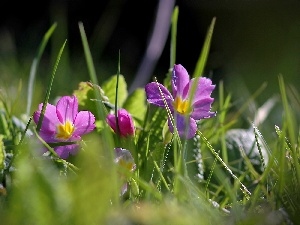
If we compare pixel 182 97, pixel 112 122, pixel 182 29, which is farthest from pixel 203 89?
pixel 182 29

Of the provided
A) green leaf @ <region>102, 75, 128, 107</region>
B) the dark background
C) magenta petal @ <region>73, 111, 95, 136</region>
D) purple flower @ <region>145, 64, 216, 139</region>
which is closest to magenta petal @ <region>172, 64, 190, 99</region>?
purple flower @ <region>145, 64, 216, 139</region>

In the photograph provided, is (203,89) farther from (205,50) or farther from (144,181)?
(144,181)

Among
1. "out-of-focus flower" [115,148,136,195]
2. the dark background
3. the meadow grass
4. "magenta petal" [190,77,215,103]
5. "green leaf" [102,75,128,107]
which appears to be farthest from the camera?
the dark background

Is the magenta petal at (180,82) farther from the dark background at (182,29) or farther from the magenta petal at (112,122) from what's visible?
the dark background at (182,29)

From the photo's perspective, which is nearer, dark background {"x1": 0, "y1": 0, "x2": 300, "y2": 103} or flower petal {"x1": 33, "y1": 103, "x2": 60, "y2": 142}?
flower petal {"x1": 33, "y1": 103, "x2": 60, "y2": 142}

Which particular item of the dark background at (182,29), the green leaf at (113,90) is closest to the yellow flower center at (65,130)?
the green leaf at (113,90)

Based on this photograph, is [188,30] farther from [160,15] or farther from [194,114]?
[194,114]

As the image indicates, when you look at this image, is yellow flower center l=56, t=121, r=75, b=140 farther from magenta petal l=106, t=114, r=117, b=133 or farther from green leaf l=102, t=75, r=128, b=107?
green leaf l=102, t=75, r=128, b=107
